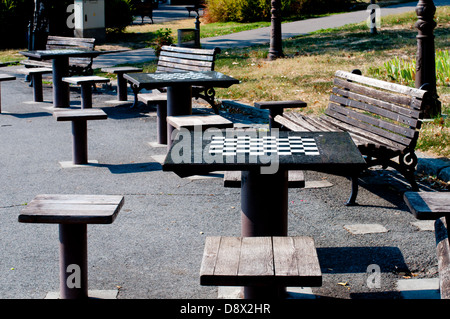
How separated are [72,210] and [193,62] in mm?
7061

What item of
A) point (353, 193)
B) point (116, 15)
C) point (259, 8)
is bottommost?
point (353, 193)

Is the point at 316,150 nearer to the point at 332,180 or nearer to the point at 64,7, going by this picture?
the point at 332,180

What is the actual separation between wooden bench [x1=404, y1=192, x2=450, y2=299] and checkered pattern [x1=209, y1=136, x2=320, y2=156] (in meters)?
0.78

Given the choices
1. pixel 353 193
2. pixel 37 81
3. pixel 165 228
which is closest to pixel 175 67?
pixel 37 81

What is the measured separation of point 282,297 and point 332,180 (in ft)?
10.1

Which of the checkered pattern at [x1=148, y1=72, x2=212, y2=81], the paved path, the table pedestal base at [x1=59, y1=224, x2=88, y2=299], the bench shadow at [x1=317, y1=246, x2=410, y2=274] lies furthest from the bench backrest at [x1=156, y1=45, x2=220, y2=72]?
the table pedestal base at [x1=59, y1=224, x2=88, y2=299]

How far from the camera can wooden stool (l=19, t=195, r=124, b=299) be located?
151 inches

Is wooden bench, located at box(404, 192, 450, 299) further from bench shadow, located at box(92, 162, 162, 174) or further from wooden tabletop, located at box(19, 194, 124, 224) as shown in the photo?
bench shadow, located at box(92, 162, 162, 174)

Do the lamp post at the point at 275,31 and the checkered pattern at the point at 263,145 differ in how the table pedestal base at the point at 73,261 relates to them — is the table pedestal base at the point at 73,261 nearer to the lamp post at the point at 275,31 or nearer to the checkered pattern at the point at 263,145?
the checkered pattern at the point at 263,145

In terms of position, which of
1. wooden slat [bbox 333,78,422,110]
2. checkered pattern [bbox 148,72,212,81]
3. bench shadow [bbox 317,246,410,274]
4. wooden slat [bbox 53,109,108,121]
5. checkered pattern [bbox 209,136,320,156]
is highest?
checkered pattern [bbox 148,72,212,81]

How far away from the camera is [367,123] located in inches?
285

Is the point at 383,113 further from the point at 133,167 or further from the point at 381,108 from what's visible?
the point at 133,167

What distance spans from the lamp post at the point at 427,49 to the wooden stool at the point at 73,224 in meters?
5.93

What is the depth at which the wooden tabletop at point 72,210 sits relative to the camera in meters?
3.78
